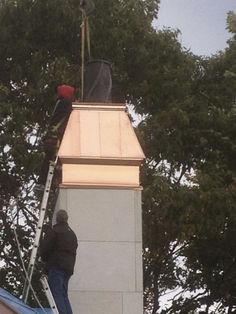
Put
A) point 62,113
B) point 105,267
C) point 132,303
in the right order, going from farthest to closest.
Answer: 1. point 62,113
2. point 105,267
3. point 132,303

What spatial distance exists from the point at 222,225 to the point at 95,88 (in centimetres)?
547

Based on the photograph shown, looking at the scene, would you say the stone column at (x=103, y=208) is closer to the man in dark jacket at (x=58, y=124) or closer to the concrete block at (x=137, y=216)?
the concrete block at (x=137, y=216)

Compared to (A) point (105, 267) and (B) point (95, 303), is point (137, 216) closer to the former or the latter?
(A) point (105, 267)

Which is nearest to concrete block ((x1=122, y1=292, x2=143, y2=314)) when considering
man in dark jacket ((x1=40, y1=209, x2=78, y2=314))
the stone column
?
the stone column

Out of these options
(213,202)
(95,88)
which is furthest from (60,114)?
(213,202)

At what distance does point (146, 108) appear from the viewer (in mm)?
15766

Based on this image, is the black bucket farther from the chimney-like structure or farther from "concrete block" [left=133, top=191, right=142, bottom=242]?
"concrete block" [left=133, top=191, right=142, bottom=242]

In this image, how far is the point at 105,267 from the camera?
8.57 metres

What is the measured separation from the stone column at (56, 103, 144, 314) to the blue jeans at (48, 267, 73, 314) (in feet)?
2.70

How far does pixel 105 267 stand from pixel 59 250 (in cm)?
113

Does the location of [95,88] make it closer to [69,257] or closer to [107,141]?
[107,141]

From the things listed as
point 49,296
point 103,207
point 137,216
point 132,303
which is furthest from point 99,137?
point 49,296

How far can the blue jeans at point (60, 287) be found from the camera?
743cm

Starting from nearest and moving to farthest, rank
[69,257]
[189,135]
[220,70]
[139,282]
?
1. [69,257]
2. [139,282]
3. [189,135]
4. [220,70]
